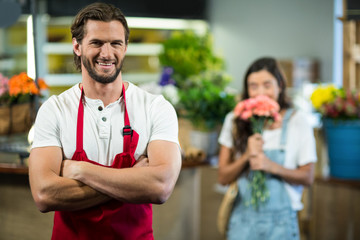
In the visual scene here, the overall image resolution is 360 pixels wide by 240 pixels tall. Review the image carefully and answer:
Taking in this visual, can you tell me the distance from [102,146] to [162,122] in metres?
0.17

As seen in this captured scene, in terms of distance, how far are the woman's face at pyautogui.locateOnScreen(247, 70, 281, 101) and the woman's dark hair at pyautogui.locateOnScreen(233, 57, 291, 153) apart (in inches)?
0.8

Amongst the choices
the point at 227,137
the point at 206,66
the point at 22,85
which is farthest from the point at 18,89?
the point at 206,66

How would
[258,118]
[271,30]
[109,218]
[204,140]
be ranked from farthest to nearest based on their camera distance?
[271,30], [204,140], [258,118], [109,218]

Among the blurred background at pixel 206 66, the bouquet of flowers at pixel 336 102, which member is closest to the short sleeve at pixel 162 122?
the blurred background at pixel 206 66

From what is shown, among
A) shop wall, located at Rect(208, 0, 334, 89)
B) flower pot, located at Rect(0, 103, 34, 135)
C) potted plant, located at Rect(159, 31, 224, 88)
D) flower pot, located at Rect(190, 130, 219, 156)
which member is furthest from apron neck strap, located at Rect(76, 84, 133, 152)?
shop wall, located at Rect(208, 0, 334, 89)

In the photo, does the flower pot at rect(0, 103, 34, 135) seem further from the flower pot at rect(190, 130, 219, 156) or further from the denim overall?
the flower pot at rect(190, 130, 219, 156)

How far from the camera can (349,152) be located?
3338mm

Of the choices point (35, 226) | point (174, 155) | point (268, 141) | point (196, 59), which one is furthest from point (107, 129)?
point (196, 59)

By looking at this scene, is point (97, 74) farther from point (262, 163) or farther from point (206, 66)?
point (206, 66)

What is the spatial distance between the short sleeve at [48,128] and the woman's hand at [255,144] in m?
1.12

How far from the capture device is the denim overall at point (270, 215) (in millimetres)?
2188

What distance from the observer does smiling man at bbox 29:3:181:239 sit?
1208 millimetres

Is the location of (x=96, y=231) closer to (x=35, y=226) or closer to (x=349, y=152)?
(x=35, y=226)

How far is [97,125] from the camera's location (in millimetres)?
1274
